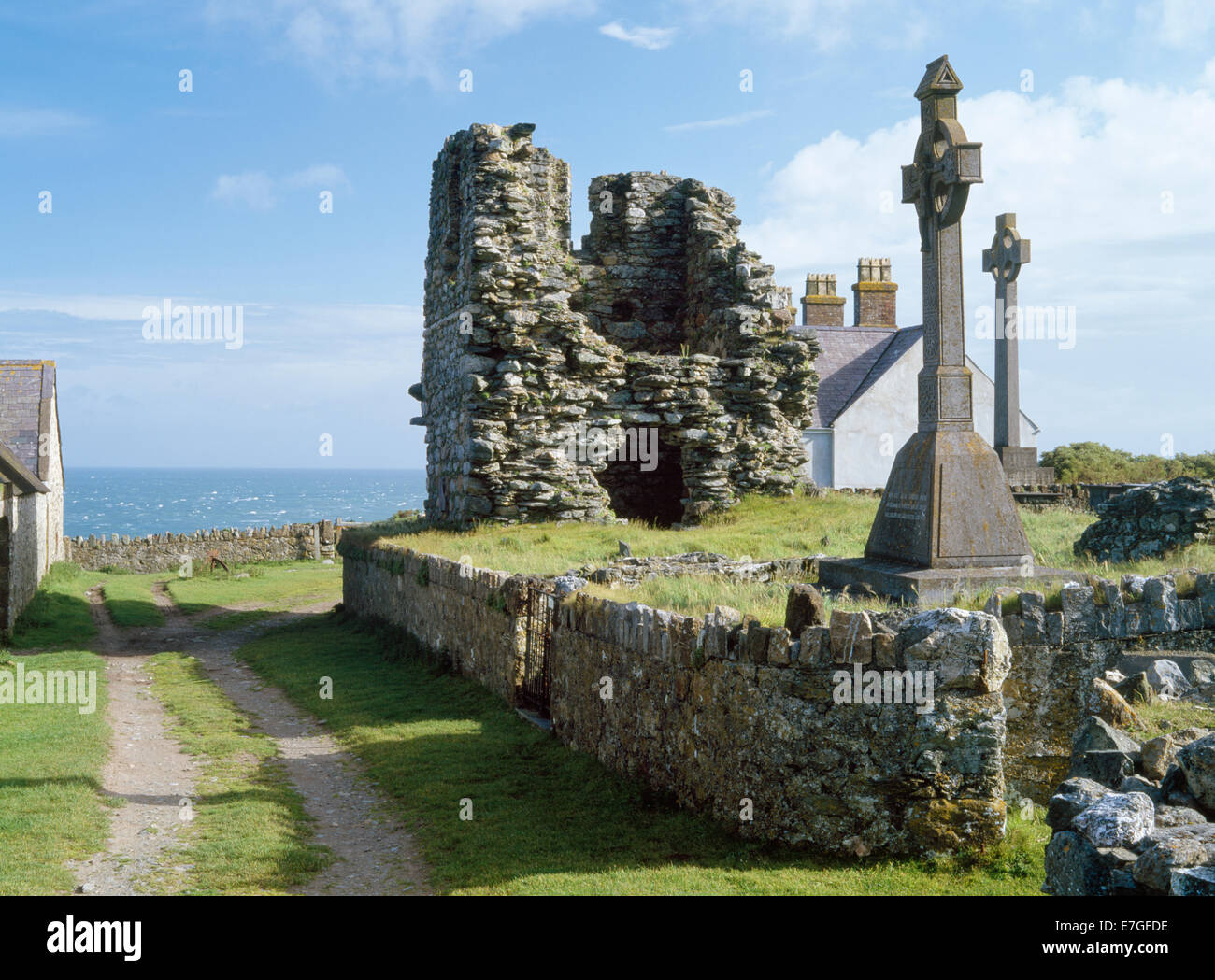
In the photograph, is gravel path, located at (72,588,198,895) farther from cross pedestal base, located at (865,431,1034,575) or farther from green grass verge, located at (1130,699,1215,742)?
cross pedestal base, located at (865,431,1034,575)

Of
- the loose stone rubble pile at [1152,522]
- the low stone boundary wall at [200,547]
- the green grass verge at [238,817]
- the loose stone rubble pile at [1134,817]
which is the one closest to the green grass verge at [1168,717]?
the loose stone rubble pile at [1134,817]

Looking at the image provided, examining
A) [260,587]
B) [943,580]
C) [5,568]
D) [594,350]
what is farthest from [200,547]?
[943,580]

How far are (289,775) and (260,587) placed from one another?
19743 millimetres

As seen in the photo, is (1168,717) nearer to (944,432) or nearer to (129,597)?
(944,432)

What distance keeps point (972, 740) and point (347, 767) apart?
6.24m

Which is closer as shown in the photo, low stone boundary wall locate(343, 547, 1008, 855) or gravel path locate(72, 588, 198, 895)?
low stone boundary wall locate(343, 547, 1008, 855)

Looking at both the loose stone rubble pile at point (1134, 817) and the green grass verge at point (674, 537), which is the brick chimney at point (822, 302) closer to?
the green grass verge at point (674, 537)

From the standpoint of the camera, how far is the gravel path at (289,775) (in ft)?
22.8

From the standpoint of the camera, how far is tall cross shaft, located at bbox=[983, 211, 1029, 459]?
22016 millimetres

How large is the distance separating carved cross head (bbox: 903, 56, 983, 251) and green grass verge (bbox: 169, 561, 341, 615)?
18.0m

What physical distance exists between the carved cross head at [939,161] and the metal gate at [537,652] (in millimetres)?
5640

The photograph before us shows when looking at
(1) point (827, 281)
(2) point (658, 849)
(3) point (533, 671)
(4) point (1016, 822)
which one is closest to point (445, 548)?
(3) point (533, 671)

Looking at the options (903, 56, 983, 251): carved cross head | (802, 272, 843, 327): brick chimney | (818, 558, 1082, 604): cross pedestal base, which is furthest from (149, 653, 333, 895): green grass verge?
(802, 272, 843, 327): brick chimney
